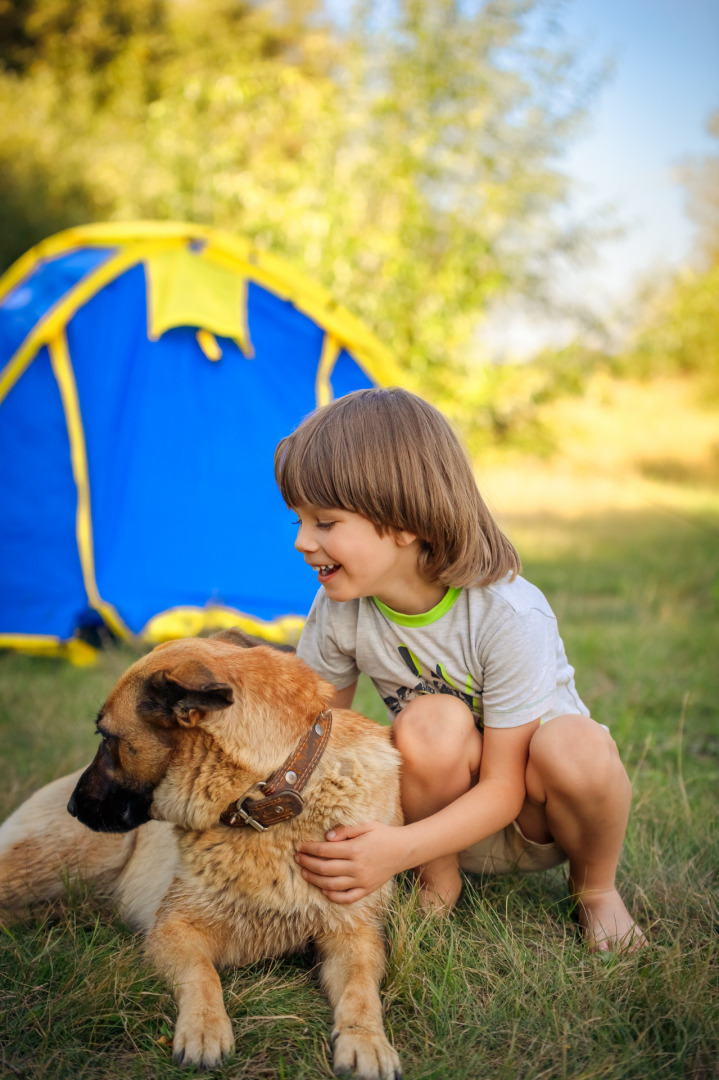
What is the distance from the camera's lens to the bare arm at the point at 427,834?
1685 millimetres

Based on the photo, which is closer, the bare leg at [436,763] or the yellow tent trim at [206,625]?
the bare leg at [436,763]

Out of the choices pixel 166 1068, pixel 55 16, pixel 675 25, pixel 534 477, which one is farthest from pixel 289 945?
pixel 55 16

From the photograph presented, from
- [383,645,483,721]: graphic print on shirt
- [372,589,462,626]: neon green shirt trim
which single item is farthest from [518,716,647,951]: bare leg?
[372,589,462,626]: neon green shirt trim

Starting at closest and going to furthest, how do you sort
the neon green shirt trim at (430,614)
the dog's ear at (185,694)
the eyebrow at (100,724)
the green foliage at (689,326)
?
the dog's ear at (185,694)
the eyebrow at (100,724)
the neon green shirt trim at (430,614)
the green foliage at (689,326)

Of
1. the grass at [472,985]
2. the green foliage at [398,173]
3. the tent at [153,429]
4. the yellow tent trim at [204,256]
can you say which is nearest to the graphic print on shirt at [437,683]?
the grass at [472,985]

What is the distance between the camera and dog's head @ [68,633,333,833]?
5.40 ft

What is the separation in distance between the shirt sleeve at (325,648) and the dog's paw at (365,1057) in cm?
91

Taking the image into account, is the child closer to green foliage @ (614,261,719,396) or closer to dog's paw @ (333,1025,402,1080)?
dog's paw @ (333,1025,402,1080)

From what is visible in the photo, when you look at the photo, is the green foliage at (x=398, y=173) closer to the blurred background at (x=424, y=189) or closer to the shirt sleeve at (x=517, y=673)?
the blurred background at (x=424, y=189)

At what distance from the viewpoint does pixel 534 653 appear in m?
1.90

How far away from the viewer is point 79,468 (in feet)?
14.8

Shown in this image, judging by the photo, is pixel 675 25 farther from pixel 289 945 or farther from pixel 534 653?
pixel 289 945

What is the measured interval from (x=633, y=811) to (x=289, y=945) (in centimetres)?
129

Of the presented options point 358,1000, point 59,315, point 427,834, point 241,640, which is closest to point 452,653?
point 427,834
